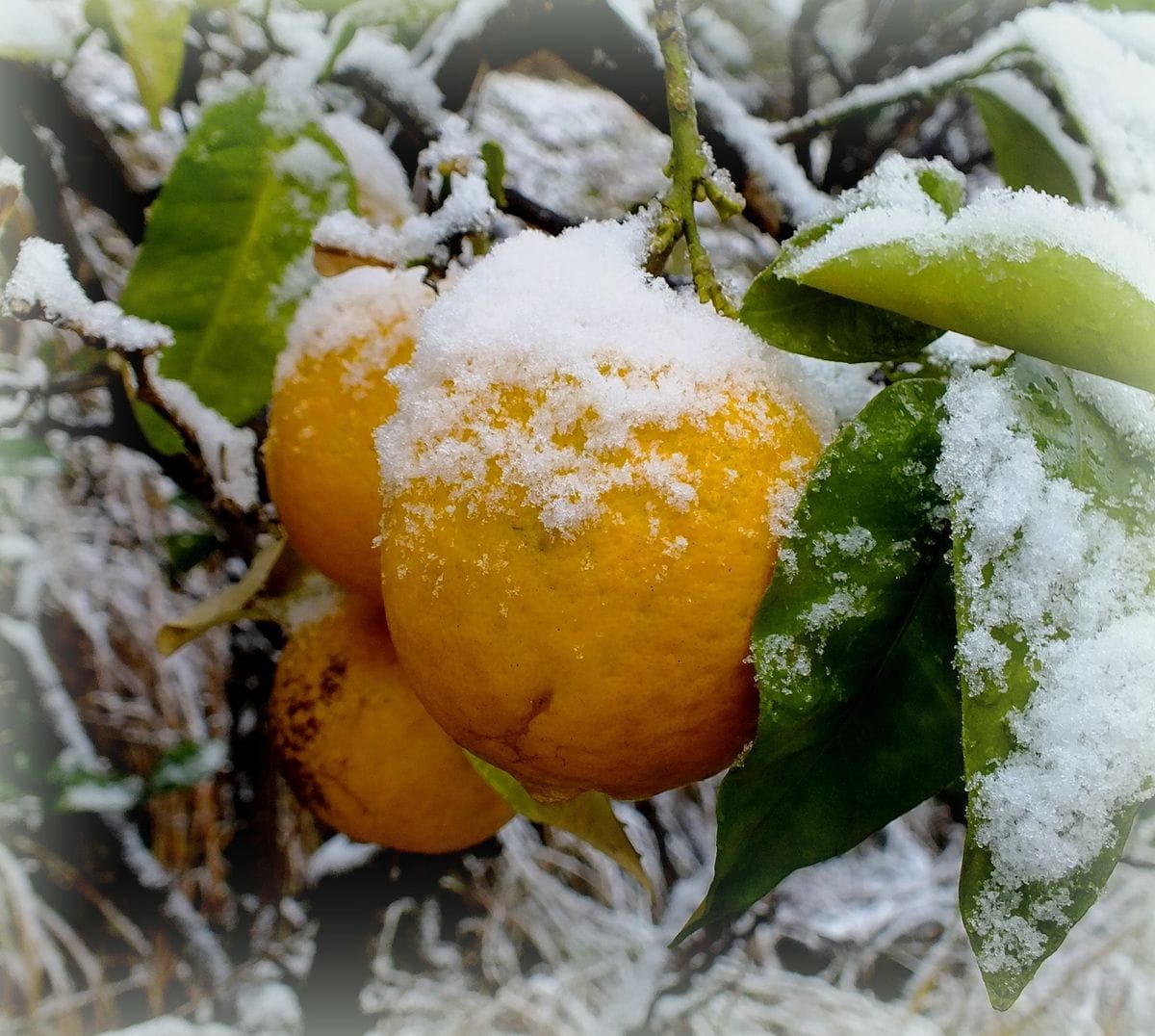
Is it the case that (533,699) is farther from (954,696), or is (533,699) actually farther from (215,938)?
(215,938)

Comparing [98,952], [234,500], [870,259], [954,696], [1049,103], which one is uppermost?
[1049,103]

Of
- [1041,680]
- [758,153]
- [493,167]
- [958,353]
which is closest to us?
[1041,680]

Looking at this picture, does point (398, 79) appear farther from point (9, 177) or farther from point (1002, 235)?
point (1002, 235)

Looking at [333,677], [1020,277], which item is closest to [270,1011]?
[333,677]

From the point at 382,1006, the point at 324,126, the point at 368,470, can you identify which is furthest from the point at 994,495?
the point at 382,1006

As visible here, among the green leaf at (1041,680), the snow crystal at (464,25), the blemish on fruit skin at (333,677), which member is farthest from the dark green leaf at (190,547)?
the green leaf at (1041,680)

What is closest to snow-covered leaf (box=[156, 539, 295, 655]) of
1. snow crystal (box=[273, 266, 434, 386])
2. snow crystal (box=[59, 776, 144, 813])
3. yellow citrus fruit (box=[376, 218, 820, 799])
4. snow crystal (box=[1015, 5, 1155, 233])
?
snow crystal (box=[273, 266, 434, 386])
